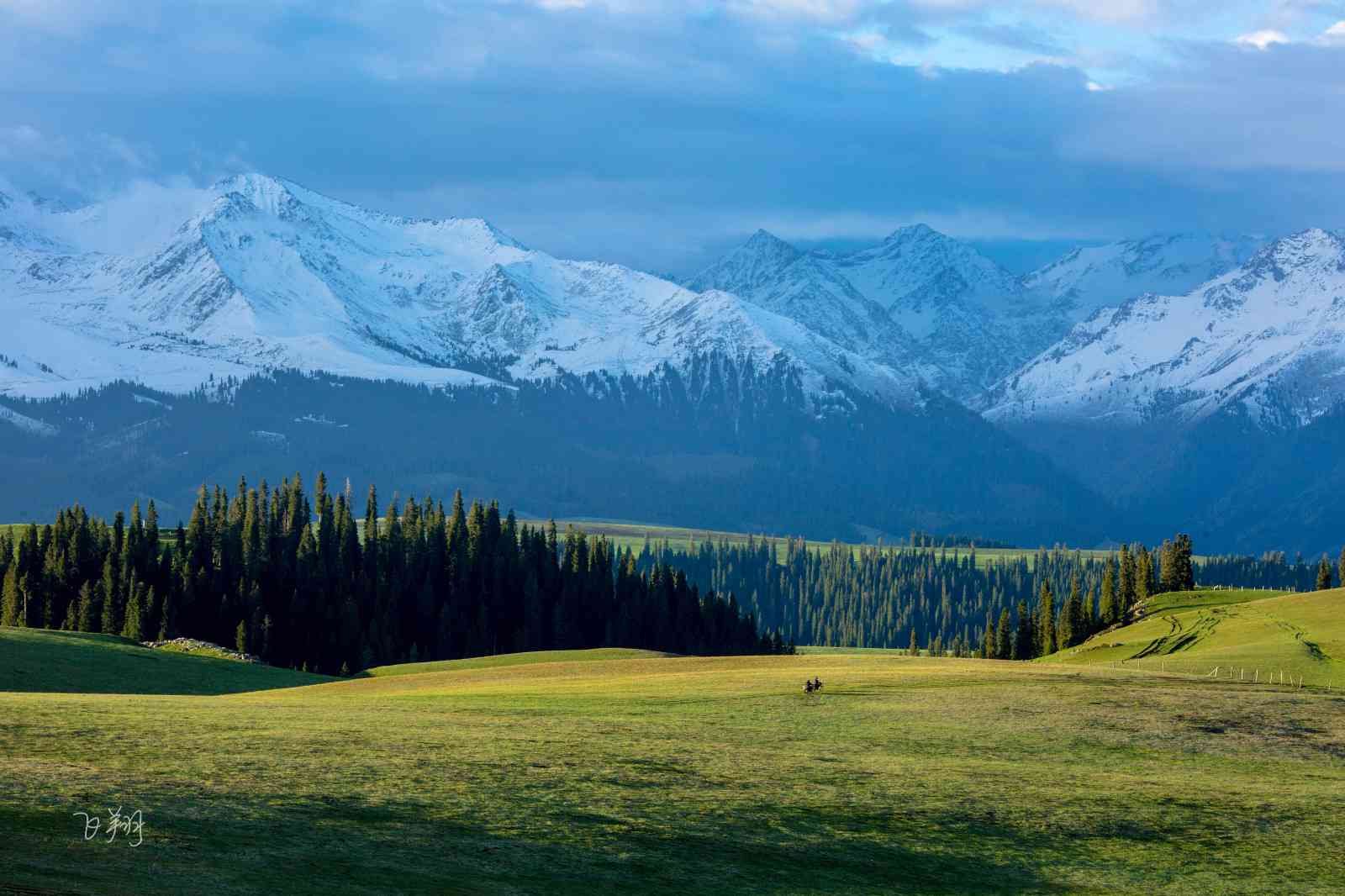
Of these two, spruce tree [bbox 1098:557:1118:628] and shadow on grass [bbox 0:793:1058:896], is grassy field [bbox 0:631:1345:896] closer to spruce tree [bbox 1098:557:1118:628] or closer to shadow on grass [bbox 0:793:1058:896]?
shadow on grass [bbox 0:793:1058:896]

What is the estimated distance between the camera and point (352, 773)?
51.2 metres

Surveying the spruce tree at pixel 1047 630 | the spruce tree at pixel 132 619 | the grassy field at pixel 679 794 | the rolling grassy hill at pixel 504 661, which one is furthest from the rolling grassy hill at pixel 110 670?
the spruce tree at pixel 1047 630

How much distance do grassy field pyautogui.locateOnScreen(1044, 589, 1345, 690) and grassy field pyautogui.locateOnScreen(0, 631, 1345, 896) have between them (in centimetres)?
2682

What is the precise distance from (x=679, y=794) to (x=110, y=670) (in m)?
61.9

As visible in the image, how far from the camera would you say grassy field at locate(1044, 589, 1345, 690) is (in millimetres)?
110000

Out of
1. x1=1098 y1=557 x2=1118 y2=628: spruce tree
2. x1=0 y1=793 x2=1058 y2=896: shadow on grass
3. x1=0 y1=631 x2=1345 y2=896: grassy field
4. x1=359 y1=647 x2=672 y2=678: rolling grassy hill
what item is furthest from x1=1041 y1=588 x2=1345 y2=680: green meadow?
x1=0 y1=793 x2=1058 y2=896: shadow on grass

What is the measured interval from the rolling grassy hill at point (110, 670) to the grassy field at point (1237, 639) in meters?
59.4

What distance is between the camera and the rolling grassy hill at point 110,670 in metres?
96.4

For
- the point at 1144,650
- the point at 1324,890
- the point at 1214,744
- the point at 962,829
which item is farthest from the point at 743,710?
the point at 1144,650

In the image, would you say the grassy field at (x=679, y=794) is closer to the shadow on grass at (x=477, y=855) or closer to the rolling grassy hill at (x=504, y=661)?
the shadow on grass at (x=477, y=855)

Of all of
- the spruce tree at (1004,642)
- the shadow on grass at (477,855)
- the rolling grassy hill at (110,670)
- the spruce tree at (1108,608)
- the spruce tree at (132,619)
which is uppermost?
the spruce tree at (1108,608)

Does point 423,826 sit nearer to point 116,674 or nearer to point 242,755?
point 242,755

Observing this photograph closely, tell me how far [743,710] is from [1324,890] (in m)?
35.6

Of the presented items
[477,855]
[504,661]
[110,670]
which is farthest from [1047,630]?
[477,855]
